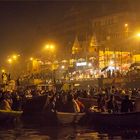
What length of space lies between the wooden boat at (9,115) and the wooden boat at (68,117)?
328 centimetres

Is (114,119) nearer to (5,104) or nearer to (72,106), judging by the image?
(72,106)

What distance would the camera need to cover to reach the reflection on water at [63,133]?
18719 mm

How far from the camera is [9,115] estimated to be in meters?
25.2

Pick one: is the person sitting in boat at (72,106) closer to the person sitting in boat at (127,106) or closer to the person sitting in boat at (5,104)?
the person sitting in boat at (127,106)

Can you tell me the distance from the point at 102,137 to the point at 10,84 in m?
27.8

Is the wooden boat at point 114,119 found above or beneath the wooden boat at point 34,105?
beneath

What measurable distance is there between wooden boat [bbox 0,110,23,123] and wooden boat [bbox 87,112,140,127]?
493 centimetres

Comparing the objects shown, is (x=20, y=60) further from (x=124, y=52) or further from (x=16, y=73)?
(x=124, y=52)

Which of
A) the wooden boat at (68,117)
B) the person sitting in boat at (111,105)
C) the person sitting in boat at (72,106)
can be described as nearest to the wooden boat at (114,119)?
the wooden boat at (68,117)

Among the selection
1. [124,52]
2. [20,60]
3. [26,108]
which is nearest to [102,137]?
[26,108]

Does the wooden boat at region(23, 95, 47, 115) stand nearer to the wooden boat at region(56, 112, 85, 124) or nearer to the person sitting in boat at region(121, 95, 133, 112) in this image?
the wooden boat at region(56, 112, 85, 124)

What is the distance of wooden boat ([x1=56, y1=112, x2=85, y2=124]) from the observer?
926 inches

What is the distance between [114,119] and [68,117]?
311cm

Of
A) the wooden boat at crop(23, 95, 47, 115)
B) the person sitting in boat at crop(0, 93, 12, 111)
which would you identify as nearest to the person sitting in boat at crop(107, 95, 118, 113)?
the wooden boat at crop(23, 95, 47, 115)
